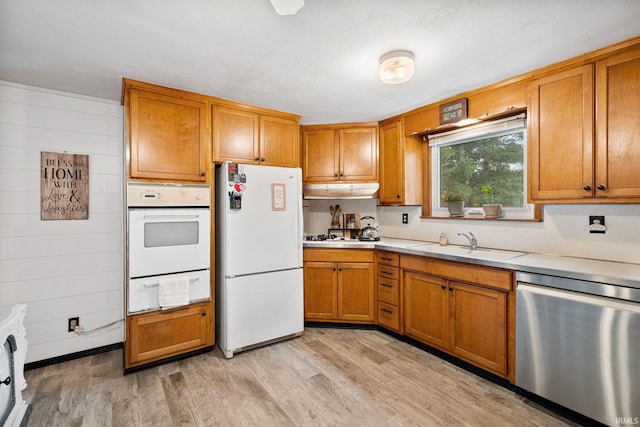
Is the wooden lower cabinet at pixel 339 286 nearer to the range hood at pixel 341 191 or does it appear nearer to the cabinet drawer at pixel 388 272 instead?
the cabinet drawer at pixel 388 272

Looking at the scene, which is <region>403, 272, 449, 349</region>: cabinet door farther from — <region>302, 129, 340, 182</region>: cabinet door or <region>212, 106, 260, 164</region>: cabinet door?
<region>212, 106, 260, 164</region>: cabinet door

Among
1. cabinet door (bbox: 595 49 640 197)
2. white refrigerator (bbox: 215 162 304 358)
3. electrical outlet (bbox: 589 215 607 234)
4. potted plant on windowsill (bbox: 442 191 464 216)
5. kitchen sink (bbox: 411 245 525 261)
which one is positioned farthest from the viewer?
potted plant on windowsill (bbox: 442 191 464 216)

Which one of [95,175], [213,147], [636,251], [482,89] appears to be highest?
[482,89]

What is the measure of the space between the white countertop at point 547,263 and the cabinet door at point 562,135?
0.46m

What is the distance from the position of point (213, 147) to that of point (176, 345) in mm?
1760

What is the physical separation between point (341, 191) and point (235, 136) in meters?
1.36

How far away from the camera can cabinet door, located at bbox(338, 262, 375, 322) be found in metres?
3.22

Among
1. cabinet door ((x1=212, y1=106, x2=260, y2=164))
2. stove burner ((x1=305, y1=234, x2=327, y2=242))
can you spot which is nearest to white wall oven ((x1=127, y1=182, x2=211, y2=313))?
cabinet door ((x1=212, y1=106, x2=260, y2=164))

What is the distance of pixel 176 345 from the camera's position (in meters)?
2.58

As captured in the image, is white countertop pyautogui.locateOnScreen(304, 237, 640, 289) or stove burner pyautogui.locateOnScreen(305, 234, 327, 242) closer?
white countertop pyautogui.locateOnScreen(304, 237, 640, 289)

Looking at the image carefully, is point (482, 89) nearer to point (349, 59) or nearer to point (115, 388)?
point (349, 59)

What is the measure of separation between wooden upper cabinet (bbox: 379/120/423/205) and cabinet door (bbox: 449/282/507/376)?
1.18 m

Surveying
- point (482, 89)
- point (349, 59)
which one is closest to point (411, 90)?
point (482, 89)

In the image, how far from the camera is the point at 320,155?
3602 millimetres
